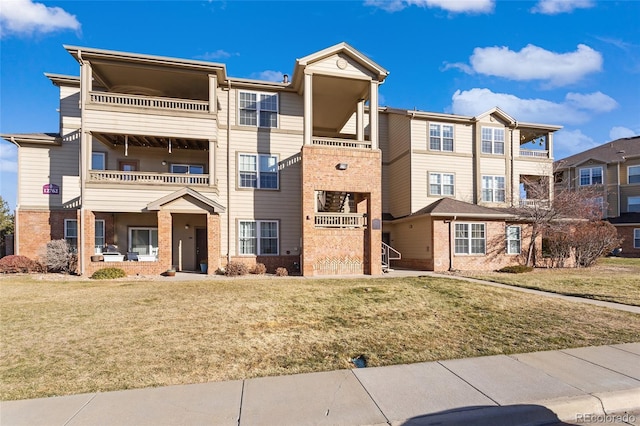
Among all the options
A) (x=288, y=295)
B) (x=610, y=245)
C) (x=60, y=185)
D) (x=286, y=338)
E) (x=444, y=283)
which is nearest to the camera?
(x=286, y=338)

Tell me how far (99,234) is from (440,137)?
66.6ft

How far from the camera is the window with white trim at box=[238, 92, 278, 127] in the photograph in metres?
18.8

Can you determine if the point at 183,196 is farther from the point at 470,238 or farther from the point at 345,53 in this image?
the point at 470,238

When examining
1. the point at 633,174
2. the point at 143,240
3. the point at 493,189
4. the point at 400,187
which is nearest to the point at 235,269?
the point at 143,240

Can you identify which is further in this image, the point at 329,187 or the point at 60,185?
the point at 60,185

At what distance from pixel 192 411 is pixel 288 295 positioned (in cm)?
678

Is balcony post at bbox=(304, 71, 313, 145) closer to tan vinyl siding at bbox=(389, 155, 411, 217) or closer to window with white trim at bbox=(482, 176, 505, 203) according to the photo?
tan vinyl siding at bbox=(389, 155, 411, 217)

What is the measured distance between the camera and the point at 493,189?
74.7ft

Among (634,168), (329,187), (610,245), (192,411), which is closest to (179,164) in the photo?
(329,187)

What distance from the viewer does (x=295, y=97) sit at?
63.5 feet

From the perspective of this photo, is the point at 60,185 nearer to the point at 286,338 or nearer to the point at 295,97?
the point at 295,97

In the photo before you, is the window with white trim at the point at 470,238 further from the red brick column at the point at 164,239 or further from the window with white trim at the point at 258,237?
the red brick column at the point at 164,239

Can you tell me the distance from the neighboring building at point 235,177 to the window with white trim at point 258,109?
0.05 metres

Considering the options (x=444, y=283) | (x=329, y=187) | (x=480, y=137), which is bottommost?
(x=444, y=283)
